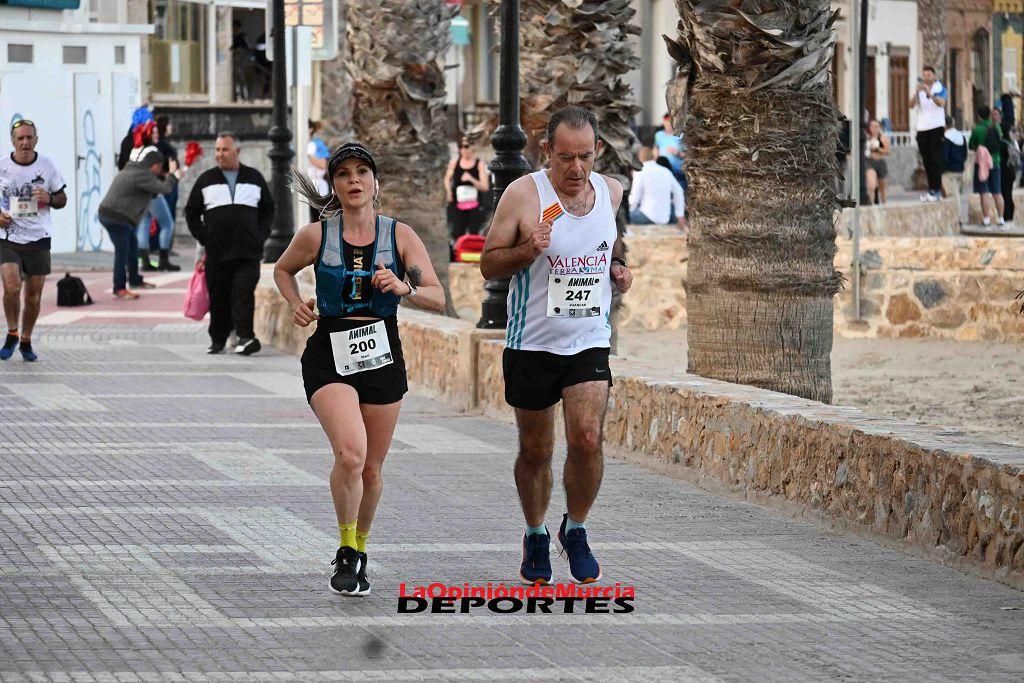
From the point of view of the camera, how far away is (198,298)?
18.1 meters

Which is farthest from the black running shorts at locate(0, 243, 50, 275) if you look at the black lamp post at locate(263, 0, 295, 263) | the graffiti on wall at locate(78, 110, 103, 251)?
the graffiti on wall at locate(78, 110, 103, 251)

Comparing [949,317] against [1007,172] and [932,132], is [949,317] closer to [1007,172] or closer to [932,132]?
[1007,172]

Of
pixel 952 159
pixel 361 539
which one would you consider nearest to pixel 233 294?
pixel 361 539

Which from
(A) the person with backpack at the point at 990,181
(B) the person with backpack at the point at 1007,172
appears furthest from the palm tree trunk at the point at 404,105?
(B) the person with backpack at the point at 1007,172

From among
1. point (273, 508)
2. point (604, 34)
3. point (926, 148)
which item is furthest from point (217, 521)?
point (926, 148)

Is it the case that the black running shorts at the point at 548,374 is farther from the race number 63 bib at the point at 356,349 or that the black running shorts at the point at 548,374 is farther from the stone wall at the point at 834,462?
the stone wall at the point at 834,462

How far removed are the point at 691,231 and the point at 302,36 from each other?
441 inches

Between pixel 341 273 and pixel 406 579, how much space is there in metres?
1.14

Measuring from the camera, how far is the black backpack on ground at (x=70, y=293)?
21891 millimetres

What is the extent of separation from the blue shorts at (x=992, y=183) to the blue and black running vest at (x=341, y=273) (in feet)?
77.8

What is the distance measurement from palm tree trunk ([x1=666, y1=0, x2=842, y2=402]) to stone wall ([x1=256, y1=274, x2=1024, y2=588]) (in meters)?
0.50

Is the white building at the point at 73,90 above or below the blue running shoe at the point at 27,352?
above

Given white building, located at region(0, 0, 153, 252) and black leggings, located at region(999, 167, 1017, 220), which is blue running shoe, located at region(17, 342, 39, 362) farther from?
black leggings, located at region(999, 167, 1017, 220)

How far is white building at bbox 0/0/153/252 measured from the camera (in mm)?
28797
